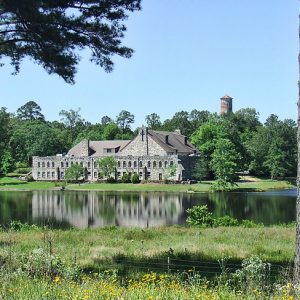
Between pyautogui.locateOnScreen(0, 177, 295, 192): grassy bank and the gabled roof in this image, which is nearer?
pyautogui.locateOnScreen(0, 177, 295, 192): grassy bank

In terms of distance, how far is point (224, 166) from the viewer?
65938 mm

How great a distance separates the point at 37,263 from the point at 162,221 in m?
26.0

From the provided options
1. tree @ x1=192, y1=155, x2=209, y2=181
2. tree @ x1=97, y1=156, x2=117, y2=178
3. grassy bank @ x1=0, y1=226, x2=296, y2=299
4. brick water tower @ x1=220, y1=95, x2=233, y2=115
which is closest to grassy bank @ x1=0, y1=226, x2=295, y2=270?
grassy bank @ x1=0, y1=226, x2=296, y2=299

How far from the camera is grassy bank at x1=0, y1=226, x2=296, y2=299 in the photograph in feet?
18.7

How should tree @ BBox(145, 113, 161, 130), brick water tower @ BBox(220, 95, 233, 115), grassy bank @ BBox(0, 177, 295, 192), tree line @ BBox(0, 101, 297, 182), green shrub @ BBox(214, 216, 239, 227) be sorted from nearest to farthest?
1. green shrub @ BBox(214, 216, 239, 227)
2. grassy bank @ BBox(0, 177, 295, 192)
3. tree line @ BBox(0, 101, 297, 182)
4. tree @ BBox(145, 113, 161, 130)
5. brick water tower @ BBox(220, 95, 233, 115)

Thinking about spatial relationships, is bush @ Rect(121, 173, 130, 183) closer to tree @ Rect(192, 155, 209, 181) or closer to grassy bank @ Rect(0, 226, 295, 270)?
tree @ Rect(192, 155, 209, 181)

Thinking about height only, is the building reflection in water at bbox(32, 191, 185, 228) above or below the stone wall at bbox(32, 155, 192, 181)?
below

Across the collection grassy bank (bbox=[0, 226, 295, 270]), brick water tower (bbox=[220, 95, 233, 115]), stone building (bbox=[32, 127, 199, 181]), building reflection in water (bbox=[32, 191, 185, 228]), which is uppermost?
brick water tower (bbox=[220, 95, 233, 115])

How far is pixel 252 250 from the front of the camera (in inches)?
545

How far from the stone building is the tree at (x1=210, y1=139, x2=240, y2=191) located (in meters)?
9.78

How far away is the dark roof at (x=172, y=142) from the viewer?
277ft

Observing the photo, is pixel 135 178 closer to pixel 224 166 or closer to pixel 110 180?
pixel 110 180

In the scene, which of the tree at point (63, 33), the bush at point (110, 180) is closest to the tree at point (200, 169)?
the bush at point (110, 180)

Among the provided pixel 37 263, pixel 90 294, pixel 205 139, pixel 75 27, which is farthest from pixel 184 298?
pixel 205 139
